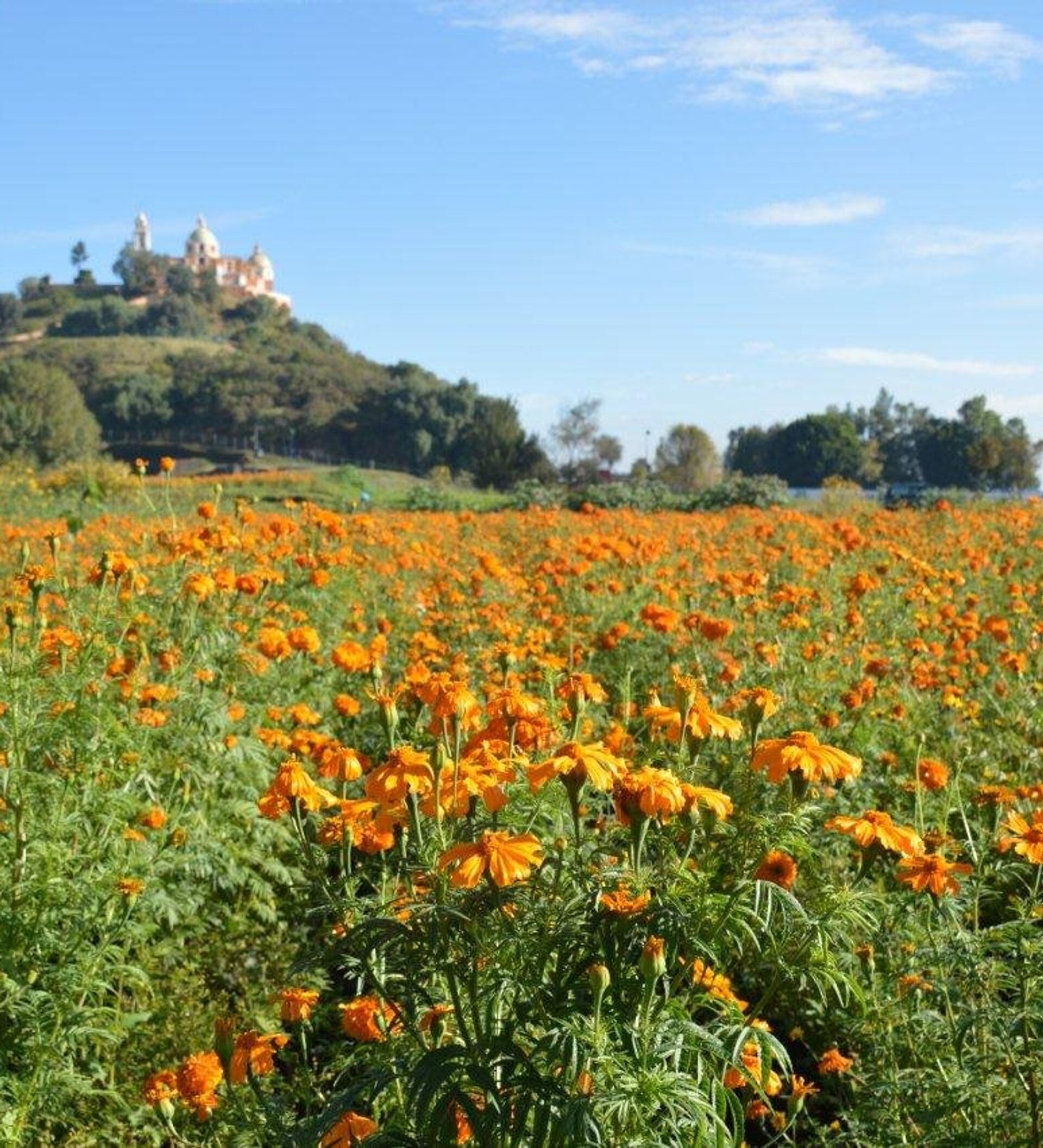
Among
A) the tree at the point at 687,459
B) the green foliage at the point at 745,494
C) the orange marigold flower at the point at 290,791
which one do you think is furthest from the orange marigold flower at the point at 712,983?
the tree at the point at 687,459

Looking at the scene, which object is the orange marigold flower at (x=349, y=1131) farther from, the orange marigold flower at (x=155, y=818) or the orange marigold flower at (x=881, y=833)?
the orange marigold flower at (x=155, y=818)

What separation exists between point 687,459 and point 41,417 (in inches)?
1116

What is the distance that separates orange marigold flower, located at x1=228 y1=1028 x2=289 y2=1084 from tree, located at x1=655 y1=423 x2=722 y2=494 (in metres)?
47.0

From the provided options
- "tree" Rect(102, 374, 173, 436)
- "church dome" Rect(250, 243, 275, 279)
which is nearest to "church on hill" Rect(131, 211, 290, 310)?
"church dome" Rect(250, 243, 275, 279)

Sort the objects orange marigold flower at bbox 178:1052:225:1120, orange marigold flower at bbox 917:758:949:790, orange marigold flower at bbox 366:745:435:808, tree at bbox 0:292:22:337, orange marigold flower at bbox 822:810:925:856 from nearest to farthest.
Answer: orange marigold flower at bbox 366:745:435:808 → orange marigold flower at bbox 822:810:925:856 → orange marigold flower at bbox 178:1052:225:1120 → orange marigold flower at bbox 917:758:949:790 → tree at bbox 0:292:22:337

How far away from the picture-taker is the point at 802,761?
1.84m

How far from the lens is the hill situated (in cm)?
6153

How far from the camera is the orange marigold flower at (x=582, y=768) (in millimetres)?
1742

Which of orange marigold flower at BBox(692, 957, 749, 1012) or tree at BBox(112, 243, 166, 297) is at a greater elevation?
tree at BBox(112, 243, 166, 297)

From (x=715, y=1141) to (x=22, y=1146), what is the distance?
1.74 m

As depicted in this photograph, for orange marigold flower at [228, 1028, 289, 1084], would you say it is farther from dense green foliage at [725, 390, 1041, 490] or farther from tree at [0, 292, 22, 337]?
tree at [0, 292, 22, 337]

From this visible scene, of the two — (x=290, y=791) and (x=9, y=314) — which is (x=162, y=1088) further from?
(x=9, y=314)

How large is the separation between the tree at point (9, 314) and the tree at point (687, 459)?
83572 millimetres

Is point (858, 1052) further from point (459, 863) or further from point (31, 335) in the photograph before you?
point (31, 335)
